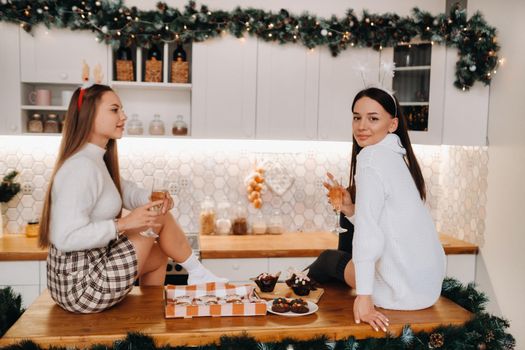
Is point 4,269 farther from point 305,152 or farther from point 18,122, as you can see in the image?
point 305,152

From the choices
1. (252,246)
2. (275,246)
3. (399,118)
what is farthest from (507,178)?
(252,246)

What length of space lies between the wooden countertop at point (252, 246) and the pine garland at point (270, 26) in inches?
45.7

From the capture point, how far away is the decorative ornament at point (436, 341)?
6.43ft

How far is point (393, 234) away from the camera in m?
2.10

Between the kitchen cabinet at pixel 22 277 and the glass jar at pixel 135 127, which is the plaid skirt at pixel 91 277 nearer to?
the kitchen cabinet at pixel 22 277

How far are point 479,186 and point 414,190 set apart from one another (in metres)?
1.77

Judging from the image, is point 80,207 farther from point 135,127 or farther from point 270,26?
point 270,26

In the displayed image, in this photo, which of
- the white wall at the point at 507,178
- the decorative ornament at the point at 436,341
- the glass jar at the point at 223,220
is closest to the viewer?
the decorative ornament at the point at 436,341

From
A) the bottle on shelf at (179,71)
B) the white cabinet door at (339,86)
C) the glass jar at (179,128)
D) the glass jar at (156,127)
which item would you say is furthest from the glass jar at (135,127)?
the white cabinet door at (339,86)

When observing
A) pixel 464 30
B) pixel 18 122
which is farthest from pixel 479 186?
pixel 18 122

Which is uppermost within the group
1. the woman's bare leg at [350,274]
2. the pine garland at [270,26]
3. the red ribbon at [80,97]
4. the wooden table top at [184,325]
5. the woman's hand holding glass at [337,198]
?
the pine garland at [270,26]

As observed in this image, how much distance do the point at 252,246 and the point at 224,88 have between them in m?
1.13

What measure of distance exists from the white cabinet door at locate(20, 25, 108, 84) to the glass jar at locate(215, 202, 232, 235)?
1.37 meters

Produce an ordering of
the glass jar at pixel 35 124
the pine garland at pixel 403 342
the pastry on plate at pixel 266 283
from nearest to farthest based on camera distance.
Result: the pine garland at pixel 403 342
the pastry on plate at pixel 266 283
the glass jar at pixel 35 124
